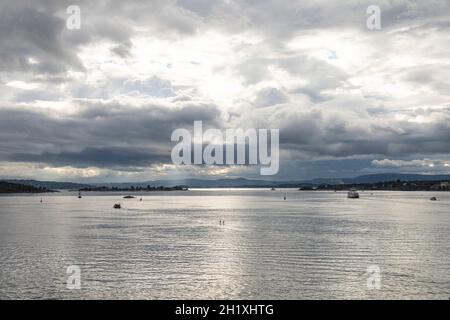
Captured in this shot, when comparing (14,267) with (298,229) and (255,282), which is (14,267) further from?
(298,229)

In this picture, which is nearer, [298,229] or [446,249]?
[446,249]

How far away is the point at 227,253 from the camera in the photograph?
70688mm

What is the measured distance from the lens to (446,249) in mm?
72750

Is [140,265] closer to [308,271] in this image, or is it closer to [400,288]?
[308,271]
